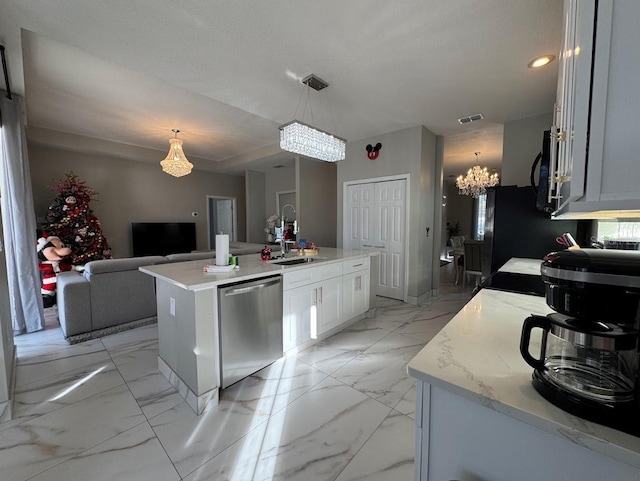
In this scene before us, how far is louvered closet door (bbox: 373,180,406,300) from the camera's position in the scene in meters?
4.23

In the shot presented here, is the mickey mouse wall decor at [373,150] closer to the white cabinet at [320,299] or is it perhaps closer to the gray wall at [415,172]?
the gray wall at [415,172]

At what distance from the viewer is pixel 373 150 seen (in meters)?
4.41

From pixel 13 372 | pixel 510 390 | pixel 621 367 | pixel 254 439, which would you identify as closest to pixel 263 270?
pixel 254 439

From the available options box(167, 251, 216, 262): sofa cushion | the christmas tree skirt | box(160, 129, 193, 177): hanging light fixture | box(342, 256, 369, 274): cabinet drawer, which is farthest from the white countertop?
box(160, 129, 193, 177): hanging light fixture

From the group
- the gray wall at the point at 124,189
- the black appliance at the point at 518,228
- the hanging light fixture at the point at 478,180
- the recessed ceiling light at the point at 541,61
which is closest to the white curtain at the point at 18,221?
the gray wall at the point at 124,189

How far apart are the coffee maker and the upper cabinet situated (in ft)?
0.49

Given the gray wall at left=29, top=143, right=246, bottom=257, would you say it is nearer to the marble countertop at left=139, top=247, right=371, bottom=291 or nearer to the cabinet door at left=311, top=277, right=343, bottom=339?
the marble countertop at left=139, top=247, right=371, bottom=291

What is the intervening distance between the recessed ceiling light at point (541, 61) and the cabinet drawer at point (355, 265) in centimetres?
245

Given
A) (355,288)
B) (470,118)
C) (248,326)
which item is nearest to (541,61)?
(470,118)

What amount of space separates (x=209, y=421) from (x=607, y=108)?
230 cm

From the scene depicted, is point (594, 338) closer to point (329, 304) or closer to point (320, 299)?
point (320, 299)

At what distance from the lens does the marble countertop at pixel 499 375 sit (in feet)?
1.73

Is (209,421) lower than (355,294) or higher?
lower

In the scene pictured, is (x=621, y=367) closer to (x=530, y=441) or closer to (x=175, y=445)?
(x=530, y=441)
